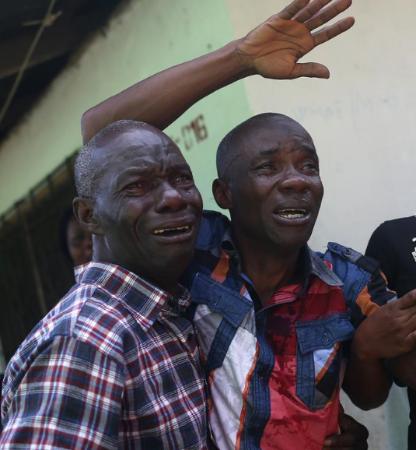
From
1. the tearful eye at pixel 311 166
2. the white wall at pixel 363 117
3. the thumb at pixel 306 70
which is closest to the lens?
the tearful eye at pixel 311 166

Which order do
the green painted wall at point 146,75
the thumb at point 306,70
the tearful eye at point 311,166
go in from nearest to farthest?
the tearful eye at point 311,166 < the thumb at point 306,70 < the green painted wall at point 146,75

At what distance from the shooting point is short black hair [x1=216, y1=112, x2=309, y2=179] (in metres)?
2.09

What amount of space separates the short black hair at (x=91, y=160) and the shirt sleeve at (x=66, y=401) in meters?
0.50

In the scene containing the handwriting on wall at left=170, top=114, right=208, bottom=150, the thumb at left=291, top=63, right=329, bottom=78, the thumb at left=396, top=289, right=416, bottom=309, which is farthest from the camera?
the handwriting on wall at left=170, top=114, right=208, bottom=150

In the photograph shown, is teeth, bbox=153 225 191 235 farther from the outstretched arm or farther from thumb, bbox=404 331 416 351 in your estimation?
thumb, bbox=404 331 416 351

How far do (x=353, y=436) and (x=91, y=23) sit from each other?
296 cm

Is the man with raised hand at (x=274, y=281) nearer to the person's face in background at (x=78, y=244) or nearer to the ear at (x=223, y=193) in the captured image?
the ear at (x=223, y=193)

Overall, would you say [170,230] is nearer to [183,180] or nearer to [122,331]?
[183,180]

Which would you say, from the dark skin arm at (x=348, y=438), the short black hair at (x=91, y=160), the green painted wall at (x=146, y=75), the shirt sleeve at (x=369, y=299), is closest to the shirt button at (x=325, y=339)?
the shirt sleeve at (x=369, y=299)

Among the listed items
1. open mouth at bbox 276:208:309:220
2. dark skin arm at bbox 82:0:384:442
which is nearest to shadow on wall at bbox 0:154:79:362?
dark skin arm at bbox 82:0:384:442

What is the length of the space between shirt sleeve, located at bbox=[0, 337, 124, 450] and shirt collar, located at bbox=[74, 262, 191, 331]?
20 centimetres

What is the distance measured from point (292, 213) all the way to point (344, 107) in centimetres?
126

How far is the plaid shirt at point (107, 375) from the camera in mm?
1382

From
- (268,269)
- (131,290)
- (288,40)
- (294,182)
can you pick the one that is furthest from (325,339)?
(288,40)
